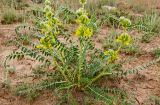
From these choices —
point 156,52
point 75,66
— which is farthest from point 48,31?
point 156,52

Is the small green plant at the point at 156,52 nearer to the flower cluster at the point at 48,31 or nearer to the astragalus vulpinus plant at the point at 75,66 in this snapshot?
the astragalus vulpinus plant at the point at 75,66

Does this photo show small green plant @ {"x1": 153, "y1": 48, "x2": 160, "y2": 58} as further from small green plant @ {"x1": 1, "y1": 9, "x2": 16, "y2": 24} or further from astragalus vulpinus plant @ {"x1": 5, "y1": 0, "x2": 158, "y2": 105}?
small green plant @ {"x1": 1, "y1": 9, "x2": 16, "y2": 24}

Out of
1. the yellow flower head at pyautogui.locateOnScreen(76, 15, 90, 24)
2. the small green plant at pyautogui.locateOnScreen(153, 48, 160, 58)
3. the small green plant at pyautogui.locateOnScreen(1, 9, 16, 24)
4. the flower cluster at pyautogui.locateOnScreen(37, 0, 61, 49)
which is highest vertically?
the yellow flower head at pyautogui.locateOnScreen(76, 15, 90, 24)

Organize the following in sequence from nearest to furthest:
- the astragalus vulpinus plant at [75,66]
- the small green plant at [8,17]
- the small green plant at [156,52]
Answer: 1. the astragalus vulpinus plant at [75,66]
2. the small green plant at [156,52]
3. the small green plant at [8,17]

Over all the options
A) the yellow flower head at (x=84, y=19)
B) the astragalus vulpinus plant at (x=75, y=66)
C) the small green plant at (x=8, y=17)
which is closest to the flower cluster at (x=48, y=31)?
the astragalus vulpinus plant at (x=75, y=66)

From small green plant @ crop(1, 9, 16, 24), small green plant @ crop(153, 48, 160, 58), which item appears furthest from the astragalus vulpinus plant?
small green plant @ crop(1, 9, 16, 24)

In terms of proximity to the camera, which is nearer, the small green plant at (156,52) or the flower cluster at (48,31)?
the flower cluster at (48,31)

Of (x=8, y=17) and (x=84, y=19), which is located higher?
(x=84, y=19)

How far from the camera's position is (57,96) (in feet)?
10.9

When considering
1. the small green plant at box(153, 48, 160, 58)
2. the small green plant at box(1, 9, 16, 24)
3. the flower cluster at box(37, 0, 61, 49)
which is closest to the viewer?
the flower cluster at box(37, 0, 61, 49)

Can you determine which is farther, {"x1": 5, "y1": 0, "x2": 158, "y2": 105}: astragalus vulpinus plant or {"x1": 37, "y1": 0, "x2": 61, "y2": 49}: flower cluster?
{"x1": 5, "y1": 0, "x2": 158, "y2": 105}: astragalus vulpinus plant

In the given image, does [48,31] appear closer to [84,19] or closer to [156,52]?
[84,19]

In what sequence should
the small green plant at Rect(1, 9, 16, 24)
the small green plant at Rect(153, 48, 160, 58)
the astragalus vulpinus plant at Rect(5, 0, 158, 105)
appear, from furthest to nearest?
the small green plant at Rect(1, 9, 16, 24) < the small green plant at Rect(153, 48, 160, 58) < the astragalus vulpinus plant at Rect(5, 0, 158, 105)

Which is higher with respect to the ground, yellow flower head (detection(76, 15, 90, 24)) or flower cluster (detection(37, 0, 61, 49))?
yellow flower head (detection(76, 15, 90, 24))
